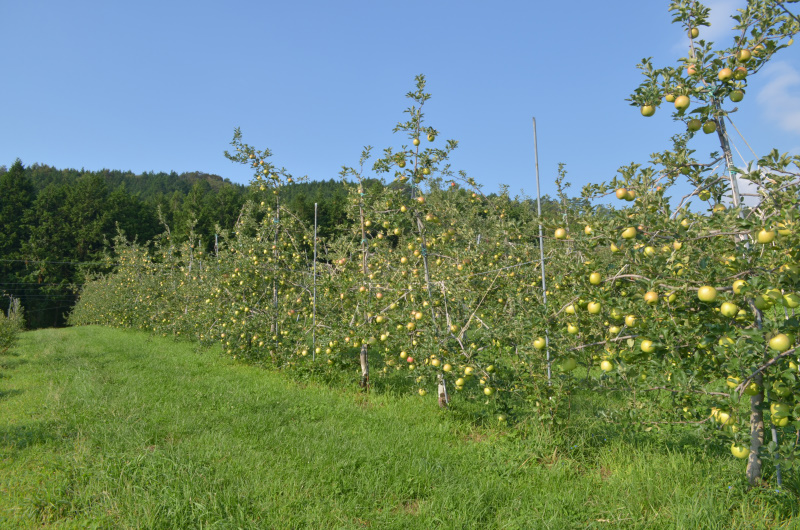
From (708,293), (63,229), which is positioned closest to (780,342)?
(708,293)

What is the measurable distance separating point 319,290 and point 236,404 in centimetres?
210

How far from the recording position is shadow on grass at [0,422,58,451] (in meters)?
4.09

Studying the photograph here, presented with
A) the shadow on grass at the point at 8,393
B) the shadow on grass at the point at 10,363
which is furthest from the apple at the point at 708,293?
the shadow on grass at the point at 10,363

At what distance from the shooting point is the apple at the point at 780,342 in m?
2.01

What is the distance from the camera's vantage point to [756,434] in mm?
2568

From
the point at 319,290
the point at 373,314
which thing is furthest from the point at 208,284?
the point at 373,314

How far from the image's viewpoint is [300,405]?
16.4 ft

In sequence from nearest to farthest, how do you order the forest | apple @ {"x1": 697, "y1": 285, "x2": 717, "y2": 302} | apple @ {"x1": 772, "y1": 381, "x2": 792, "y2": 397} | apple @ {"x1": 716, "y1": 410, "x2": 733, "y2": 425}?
apple @ {"x1": 697, "y1": 285, "x2": 717, "y2": 302}, apple @ {"x1": 772, "y1": 381, "x2": 792, "y2": 397}, apple @ {"x1": 716, "y1": 410, "x2": 733, "y2": 425}, the forest

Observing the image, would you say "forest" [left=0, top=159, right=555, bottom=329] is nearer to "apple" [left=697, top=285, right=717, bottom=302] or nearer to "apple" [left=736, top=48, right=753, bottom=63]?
"apple" [left=736, top=48, right=753, bottom=63]

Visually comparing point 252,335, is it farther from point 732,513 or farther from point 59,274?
point 59,274

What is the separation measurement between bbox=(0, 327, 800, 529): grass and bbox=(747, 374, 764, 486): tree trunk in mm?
101

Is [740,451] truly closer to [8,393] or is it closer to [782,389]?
[782,389]

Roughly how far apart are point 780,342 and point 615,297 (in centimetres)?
100

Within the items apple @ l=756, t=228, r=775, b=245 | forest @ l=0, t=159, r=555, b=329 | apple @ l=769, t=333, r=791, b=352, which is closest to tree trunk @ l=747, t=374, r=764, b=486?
apple @ l=769, t=333, r=791, b=352
